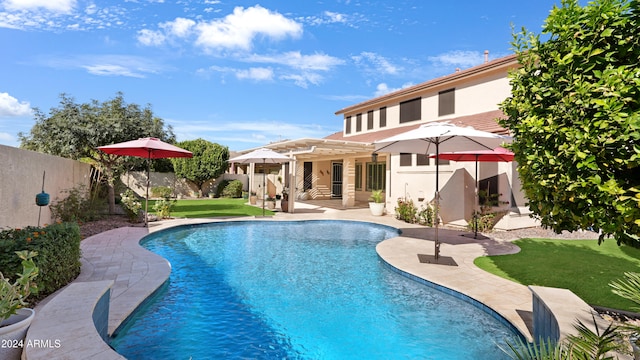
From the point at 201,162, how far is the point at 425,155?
21.2 m

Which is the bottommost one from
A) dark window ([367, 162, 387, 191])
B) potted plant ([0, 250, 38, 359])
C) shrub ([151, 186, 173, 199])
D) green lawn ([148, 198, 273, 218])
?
green lawn ([148, 198, 273, 218])

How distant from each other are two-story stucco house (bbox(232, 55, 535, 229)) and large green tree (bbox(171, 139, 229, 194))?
413 inches

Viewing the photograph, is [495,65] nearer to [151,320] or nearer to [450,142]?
[450,142]

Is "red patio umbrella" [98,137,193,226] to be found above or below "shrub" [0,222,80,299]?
above

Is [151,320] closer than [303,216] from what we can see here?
Yes

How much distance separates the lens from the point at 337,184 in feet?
88.8

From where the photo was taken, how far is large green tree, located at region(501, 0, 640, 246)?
10.7 ft

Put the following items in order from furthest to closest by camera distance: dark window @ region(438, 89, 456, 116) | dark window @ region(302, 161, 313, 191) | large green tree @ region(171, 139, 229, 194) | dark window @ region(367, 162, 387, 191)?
large green tree @ region(171, 139, 229, 194), dark window @ region(302, 161, 313, 191), dark window @ region(367, 162, 387, 191), dark window @ region(438, 89, 456, 116)

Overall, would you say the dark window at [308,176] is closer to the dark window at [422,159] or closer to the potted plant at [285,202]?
the potted plant at [285,202]

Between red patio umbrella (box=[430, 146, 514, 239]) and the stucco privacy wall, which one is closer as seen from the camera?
the stucco privacy wall

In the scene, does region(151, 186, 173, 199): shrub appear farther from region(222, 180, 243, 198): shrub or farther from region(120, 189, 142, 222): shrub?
region(120, 189, 142, 222): shrub

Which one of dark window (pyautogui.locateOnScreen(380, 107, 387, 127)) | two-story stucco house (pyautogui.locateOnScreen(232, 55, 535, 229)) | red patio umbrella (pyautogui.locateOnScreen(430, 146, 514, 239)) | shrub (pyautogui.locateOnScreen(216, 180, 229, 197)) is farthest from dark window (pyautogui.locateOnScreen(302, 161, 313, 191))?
red patio umbrella (pyautogui.locateOnScreen(430, 146, 514, 239))

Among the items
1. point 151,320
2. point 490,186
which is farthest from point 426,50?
point 151,320

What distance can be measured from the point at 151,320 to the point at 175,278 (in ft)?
7.13
